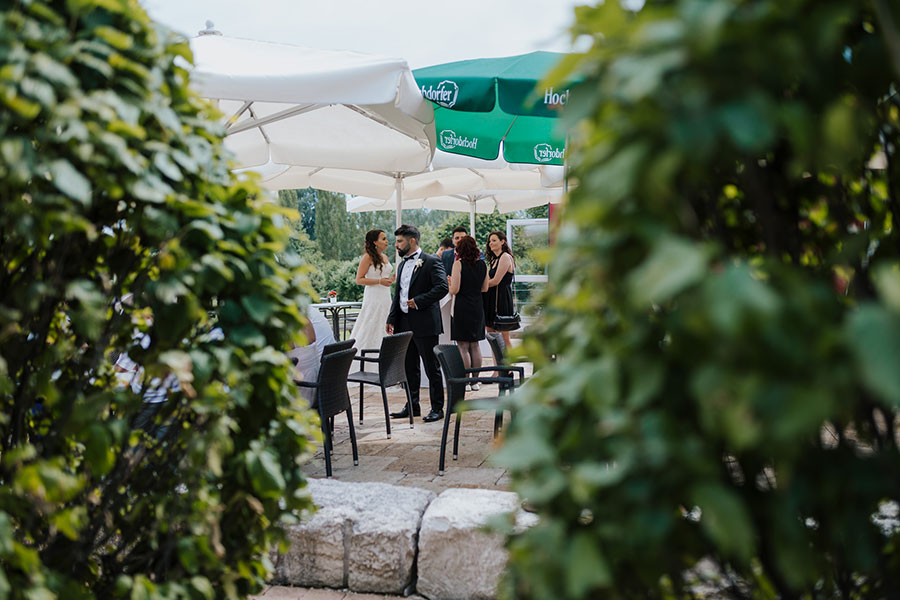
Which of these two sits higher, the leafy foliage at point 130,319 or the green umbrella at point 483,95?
the green umbrella at point 483,95

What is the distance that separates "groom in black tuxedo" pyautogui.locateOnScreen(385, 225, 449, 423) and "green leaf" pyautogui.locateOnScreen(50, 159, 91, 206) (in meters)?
5.06

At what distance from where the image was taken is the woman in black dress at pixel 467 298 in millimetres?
6586

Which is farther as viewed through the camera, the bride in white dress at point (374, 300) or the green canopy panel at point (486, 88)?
the bride in white dress at point (374, 300)

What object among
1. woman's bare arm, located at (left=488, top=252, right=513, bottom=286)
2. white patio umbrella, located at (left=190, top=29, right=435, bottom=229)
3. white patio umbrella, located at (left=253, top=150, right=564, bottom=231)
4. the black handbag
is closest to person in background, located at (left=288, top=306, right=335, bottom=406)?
white patio umbrella, located at (left=190, top=29, right=435, bottom=229)

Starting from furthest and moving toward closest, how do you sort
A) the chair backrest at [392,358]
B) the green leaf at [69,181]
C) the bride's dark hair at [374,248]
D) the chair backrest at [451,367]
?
the bride's dark hair at [374,248]
the chair backrest at [392,358]
the chair backrest at [451,367]
the green leaf at [69,181]

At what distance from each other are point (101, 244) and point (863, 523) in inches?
59.7

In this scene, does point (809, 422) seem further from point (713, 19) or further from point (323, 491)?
point (323, 491)

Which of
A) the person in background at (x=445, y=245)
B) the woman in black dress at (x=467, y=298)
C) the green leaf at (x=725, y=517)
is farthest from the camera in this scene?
the person in background at (x=445, y=245)

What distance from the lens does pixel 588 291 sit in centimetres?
100

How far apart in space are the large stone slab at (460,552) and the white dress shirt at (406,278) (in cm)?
369

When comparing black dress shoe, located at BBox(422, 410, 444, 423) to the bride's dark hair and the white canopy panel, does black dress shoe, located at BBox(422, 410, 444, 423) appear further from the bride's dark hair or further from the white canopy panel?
the white canopy panel

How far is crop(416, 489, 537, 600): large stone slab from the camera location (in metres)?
2.69

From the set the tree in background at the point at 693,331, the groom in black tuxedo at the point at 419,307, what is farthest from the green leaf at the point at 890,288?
the groom in black tuxedo at the point at 419,307

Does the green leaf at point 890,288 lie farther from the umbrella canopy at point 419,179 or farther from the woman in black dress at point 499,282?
the umbrella canopy at point 419,179
